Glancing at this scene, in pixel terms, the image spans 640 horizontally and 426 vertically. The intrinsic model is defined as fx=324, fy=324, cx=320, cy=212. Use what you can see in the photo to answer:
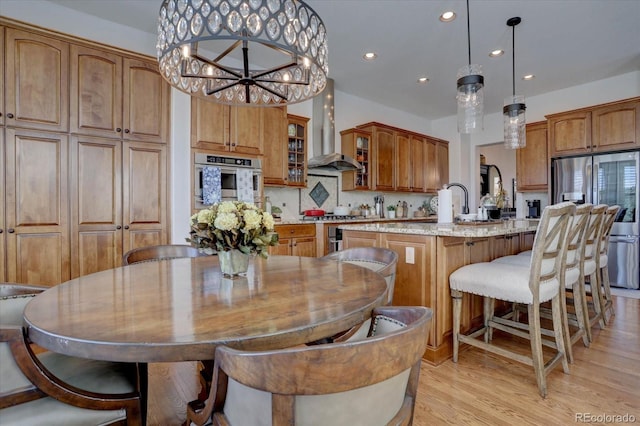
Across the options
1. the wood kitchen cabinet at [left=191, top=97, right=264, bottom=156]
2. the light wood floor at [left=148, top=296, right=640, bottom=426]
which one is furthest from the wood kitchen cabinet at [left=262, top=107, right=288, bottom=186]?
the light wood floor at [left=148, top=296, right=640, bottom=426]

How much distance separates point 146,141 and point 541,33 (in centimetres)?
412

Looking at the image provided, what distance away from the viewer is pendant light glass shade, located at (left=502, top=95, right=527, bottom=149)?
3119 millimetres

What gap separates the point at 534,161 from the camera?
5133 millimetres

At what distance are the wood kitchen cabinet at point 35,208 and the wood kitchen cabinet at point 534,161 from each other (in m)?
5.97

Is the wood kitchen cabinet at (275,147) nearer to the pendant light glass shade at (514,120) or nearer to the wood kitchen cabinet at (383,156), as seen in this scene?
the wood kitchen cabinet at (383,156)

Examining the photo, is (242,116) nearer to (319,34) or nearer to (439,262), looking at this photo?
(319,34)

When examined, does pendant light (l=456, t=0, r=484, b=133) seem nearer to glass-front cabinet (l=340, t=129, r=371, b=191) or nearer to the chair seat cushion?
the chair seat cushion

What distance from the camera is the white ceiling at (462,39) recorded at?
9.62 ft

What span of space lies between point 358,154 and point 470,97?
8.30ft

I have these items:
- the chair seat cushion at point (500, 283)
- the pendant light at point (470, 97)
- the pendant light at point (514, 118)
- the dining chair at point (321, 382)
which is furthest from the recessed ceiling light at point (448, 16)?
the dining chair at point (321, 382)

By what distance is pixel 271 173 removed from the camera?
4086mm

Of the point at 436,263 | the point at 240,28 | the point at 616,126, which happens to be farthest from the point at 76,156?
the point at 616,126

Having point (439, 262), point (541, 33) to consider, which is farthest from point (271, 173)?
point (541, 33)

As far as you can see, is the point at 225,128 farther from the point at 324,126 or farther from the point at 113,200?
Answer: the point at 324,126
